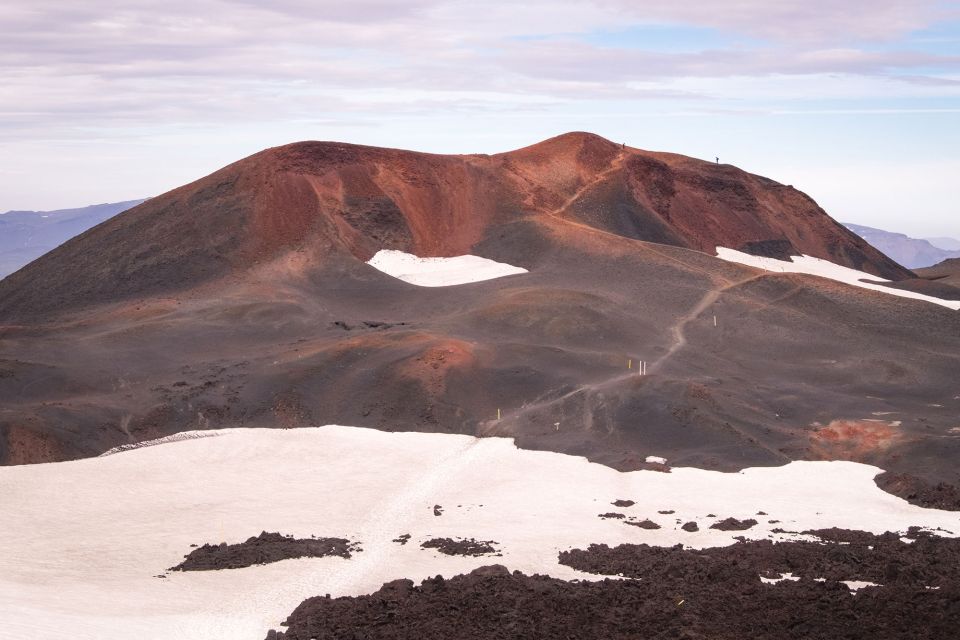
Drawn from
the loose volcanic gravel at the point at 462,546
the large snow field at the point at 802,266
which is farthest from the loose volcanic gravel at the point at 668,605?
the large snow field at the point at 802,266

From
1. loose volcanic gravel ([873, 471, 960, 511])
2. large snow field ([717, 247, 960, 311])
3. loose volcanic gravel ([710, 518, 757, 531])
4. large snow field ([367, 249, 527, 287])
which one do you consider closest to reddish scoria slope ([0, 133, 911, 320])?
large snow field ([367, 249, 527, 287])

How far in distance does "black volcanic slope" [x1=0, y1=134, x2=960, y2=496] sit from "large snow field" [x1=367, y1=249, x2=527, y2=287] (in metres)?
1.07

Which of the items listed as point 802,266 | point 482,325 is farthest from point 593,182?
point 482,325

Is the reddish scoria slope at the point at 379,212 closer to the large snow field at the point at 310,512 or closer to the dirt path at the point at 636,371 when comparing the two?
the dirt path at the point at 636,371

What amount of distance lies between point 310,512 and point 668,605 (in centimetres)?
1150

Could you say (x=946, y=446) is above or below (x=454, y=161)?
below

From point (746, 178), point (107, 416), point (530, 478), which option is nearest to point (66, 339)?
point (107, 416)

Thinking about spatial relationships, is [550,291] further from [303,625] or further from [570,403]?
[303,625]

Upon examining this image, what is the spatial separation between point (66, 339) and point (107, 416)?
10.5 meters

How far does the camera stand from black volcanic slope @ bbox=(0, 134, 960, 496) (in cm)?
3691

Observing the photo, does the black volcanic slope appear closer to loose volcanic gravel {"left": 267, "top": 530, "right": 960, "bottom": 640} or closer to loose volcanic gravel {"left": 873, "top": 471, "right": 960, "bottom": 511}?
loose volcanic gravel {"left": 873, "top": 471, "right": 960, "bottom": 511}

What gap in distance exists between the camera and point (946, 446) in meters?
34.1

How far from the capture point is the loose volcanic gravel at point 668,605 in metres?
19.0

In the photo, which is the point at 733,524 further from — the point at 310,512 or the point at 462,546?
the point at 310,512
